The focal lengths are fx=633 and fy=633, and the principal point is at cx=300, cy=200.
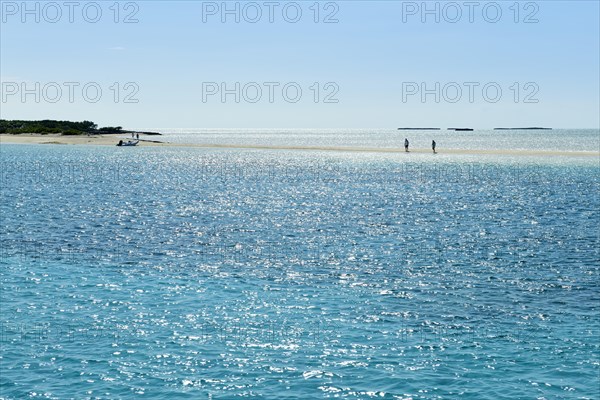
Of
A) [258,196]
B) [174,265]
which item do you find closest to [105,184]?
[258,196]

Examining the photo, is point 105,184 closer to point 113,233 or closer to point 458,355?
point 113,233

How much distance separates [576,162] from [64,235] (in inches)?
4192

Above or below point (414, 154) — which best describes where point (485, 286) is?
below

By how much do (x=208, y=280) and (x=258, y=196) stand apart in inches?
1872

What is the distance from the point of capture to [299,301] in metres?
28.9

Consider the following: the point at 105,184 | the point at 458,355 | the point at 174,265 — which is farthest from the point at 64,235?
the point at 105,184

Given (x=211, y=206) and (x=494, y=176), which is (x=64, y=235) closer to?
(x=211, y=206)

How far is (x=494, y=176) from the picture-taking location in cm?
10538

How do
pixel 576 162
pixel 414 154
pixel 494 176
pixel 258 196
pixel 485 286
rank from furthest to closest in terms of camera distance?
pixel 414 154 < pixel 576 162 < pixel 494 176 < pixel 258 196 < pixel 485 286

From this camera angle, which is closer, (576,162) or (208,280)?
(208,280)

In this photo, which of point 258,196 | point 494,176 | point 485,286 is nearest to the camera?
point 485,286

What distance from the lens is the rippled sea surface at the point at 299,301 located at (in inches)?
778

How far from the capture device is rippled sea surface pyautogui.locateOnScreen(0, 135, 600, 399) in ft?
64.8

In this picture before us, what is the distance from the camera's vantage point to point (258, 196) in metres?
80.1
